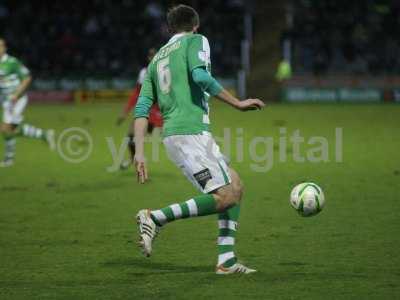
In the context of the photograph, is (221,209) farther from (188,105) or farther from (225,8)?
(225,8)

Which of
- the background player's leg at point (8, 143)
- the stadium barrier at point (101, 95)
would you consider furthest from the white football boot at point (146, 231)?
the stadium barrier at point (101, 95)

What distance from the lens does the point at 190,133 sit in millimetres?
7207

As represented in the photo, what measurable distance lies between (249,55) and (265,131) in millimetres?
16858

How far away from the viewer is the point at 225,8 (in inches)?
1689

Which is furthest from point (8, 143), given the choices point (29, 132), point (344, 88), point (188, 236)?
point (344, 88)

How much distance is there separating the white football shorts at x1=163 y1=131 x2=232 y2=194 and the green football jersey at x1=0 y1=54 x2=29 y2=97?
34.5 ft

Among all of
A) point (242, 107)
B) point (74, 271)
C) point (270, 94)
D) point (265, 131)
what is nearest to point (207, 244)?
point (74, 271)

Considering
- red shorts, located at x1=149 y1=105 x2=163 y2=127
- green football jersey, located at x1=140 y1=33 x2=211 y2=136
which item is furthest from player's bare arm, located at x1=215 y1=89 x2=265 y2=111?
red shorts, located at x1=149 y1=105 x2=163 y2=127

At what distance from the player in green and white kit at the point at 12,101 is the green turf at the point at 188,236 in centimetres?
56

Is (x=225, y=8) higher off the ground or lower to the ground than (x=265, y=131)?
higher

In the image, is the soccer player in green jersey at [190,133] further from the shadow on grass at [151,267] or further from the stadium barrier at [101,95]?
the stadium barrier at [101,95]

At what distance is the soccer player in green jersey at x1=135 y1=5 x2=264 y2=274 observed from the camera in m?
7.15

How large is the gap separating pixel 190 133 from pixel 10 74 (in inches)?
429

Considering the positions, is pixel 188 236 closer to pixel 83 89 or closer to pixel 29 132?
pixel 29 132
